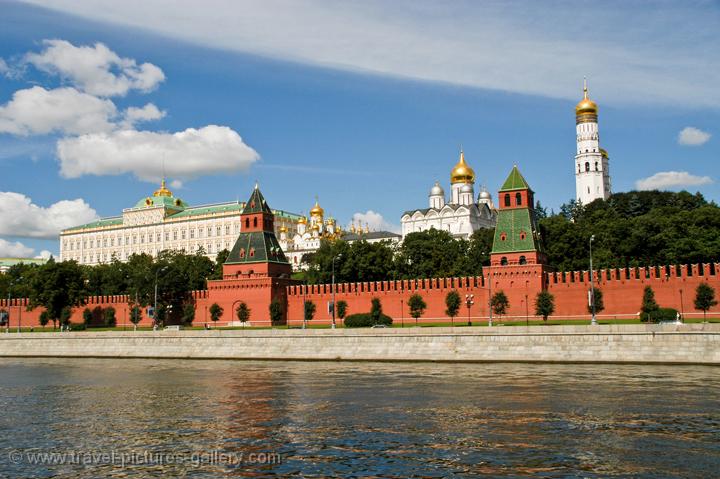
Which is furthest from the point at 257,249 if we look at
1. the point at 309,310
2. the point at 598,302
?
the point at 598,302

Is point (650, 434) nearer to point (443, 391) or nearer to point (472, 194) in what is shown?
point (443, 391)

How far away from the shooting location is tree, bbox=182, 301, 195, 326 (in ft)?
204

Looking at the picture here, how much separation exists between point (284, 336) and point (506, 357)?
500 inches

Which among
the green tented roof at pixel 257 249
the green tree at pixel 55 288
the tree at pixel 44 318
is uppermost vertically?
the green tented roof at pixel 257 249

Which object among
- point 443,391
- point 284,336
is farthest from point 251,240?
point 443,391

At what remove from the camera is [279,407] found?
24703 millimetres

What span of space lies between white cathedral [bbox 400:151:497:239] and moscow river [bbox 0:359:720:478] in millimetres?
71993

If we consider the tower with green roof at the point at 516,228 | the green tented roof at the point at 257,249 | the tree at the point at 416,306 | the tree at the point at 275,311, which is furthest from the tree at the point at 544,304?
the green tented roof at the point at 257,249

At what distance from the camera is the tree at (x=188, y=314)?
62062mm

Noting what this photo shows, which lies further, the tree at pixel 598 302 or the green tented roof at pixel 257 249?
the green tented roof at pixel 257 249

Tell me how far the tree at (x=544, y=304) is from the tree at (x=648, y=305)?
5440 mm

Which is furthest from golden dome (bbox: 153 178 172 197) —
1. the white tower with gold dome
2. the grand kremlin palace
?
the white tower with gold dome

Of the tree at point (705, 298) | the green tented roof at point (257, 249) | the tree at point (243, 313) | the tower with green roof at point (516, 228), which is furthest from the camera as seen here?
the green tented roof at point (257, 249)

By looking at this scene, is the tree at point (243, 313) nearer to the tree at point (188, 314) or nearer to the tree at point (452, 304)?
the tree at point (188, 314)
